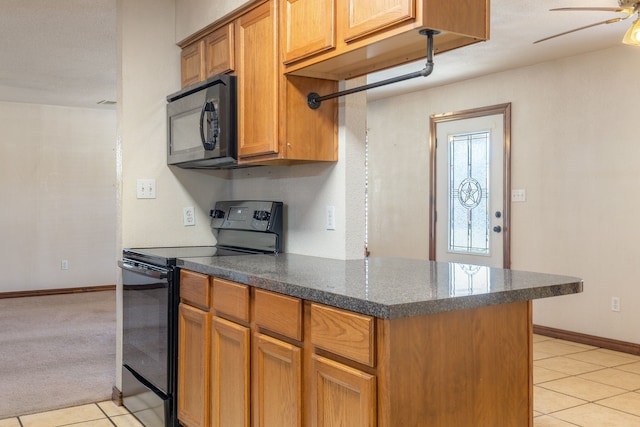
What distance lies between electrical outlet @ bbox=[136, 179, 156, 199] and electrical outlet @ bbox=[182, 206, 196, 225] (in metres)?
0.21

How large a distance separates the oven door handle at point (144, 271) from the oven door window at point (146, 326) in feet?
0.06

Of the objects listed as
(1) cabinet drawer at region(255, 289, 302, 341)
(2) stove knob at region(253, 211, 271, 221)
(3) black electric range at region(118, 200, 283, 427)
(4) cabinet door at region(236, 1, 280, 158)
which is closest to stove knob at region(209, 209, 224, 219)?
(3) black electric range at region(118, 200, 283, 427)

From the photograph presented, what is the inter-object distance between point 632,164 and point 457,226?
1821 mm

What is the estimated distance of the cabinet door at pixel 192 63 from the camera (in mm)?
3188

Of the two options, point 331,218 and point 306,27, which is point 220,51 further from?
point 331,218

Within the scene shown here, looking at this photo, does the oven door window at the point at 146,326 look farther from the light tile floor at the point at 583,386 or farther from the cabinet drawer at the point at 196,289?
the light tile floor at the point at 583,386

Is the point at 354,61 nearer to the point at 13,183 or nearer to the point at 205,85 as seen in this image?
the point at 205,85

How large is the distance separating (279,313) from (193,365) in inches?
31.8

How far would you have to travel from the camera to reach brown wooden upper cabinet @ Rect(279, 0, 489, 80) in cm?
189

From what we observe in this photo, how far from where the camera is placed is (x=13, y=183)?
6.93 metres

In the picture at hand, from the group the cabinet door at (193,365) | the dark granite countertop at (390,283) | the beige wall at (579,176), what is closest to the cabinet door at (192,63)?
the dark granite countertop at (390,283)

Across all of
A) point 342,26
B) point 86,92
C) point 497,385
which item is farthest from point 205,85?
point 86,92

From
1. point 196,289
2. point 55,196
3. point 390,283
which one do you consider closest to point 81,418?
point 196,289

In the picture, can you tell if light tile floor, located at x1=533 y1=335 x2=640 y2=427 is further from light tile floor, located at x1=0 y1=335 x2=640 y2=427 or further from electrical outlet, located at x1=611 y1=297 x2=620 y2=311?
electrical outlet, located at x1=611 y1=297 x2=620 y2=311
